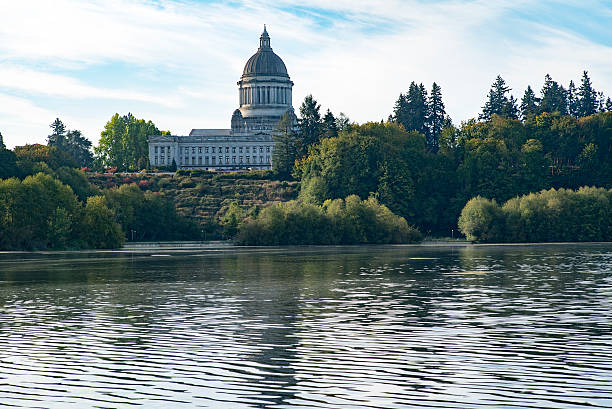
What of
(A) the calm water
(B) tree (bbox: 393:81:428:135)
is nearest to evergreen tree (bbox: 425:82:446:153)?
(B) tree (bbox: 393:81:428:135)

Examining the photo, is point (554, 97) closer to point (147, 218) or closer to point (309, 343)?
point (147, 218)

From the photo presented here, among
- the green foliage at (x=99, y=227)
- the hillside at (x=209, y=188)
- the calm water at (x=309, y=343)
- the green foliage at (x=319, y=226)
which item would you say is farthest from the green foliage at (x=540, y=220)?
the calm water at (x=309, y=343)

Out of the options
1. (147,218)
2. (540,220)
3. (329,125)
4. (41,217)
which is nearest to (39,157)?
(147,218)

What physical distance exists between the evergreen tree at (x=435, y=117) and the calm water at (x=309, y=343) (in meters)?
139

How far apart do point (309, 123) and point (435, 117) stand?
32.7m

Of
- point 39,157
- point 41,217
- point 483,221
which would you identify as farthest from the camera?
point 39,157

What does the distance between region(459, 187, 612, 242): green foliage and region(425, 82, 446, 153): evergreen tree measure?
7186 cm

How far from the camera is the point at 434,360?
20.8 meters

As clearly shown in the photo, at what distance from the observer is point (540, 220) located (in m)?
113

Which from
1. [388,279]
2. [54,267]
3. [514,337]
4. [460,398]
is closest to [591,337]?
[514,337]

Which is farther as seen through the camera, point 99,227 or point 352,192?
point 352,192

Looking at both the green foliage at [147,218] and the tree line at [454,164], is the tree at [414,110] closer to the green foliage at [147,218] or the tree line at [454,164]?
the tree line at [454,164]

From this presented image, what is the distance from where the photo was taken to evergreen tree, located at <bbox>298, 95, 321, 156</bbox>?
16562 cm

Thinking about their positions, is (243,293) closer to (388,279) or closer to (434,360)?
(388,279)
